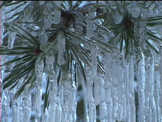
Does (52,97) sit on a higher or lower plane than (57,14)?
lower

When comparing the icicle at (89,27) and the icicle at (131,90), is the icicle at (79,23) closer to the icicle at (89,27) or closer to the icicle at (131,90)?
the icicle at (89,27)

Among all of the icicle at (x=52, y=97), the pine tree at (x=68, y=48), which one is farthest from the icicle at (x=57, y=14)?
the icicle at (x=52, y=97)

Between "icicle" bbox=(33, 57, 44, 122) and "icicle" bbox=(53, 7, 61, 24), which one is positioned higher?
"icicle" bbox=(53, 7, 61, 24)

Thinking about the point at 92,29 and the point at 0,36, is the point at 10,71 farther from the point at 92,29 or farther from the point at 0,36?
the point at 92,29

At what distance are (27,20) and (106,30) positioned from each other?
0.18 meters

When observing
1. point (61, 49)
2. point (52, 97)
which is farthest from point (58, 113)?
point (61, 49)

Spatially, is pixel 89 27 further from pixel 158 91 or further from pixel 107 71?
pixel 158 91

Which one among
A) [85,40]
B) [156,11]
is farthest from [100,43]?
[156,11]

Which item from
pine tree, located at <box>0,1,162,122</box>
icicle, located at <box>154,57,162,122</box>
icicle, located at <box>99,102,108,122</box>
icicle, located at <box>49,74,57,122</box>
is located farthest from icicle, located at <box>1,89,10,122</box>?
icicle, located at <box>154,57,162,122</box>

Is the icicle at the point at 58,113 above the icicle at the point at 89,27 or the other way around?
the other way around

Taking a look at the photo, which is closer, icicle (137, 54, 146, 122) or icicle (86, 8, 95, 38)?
icicle (86, 8, 95, 38)

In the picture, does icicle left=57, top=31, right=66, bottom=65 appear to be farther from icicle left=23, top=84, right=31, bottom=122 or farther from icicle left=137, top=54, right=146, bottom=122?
icicle left=137, top=54, right=146, bottom=122

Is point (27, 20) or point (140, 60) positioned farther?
point (140, 60)

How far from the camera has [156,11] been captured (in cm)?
97
